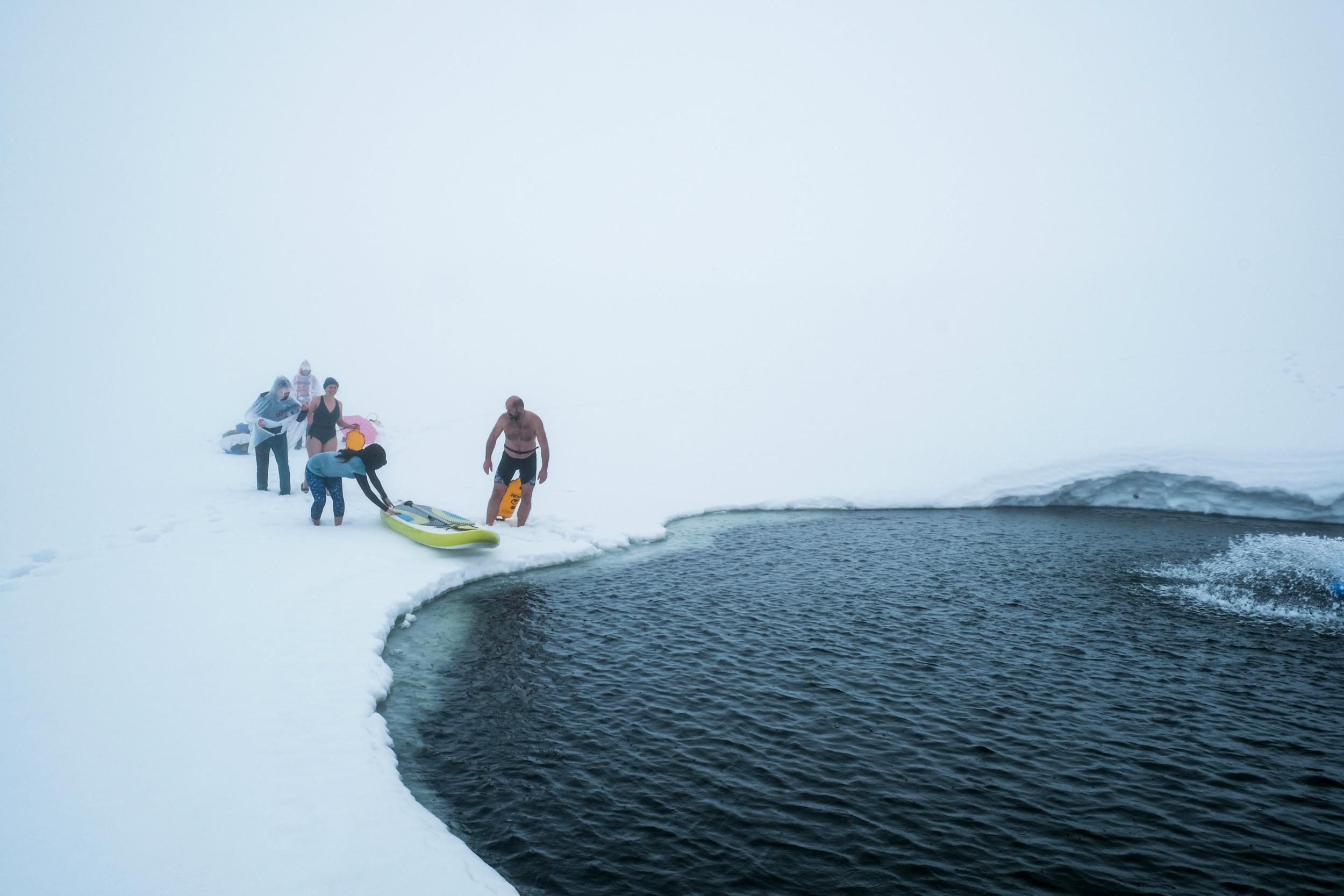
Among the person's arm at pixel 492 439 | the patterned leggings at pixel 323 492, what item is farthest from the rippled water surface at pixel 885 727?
the patterned leggings at pixel 323 492

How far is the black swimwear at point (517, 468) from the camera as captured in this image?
15.1 m

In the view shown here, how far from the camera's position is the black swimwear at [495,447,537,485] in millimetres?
15055

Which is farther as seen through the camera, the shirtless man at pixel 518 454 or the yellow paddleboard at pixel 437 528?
the shirtless man at pixel 518 454

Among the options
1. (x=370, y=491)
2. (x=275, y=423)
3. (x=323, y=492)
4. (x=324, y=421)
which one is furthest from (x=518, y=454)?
(x=275, y=423)

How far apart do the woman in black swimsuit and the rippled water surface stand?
557 cm

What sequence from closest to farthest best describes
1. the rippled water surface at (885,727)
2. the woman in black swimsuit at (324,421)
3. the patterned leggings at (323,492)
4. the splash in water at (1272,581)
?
the rippled water surface at (885,727) → the splash in water at (1272,581) → the patterned leggings at (323,492) → the woman in black swimsuit at (324,421)

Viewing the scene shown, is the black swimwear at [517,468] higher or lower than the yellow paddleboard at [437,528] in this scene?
higher

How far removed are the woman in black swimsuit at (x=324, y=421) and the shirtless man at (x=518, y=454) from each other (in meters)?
3.28

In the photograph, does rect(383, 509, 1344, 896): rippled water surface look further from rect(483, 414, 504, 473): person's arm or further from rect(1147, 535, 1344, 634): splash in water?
rect(483, 414, 504, 473): person's arm

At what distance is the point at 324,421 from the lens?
50.2 ft

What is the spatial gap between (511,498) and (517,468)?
0.77 metres

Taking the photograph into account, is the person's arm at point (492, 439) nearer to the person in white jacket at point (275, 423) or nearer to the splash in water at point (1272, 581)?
the person in white jacket at point (275, 423)

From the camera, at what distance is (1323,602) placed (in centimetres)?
1272

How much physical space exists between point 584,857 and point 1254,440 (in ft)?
78.0
